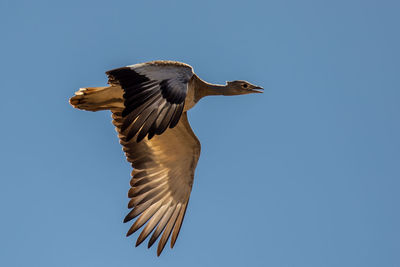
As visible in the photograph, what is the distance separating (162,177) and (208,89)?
2.49 meters

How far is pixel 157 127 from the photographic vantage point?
13812 mm

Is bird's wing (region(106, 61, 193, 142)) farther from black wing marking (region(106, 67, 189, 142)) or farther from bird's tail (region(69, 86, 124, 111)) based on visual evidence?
bird's tail (region(69, 86, 124, 111))

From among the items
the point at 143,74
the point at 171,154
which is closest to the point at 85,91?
the point at 143,74

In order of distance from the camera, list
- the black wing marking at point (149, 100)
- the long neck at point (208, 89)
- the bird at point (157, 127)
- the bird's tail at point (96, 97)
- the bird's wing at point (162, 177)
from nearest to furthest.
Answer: the black wing marking at point (149, 100)
the bird at point (157, 127)
the bird's tail at point (96, 97)
the long neck at point (208, 89)
the bird's wing at point (162, 177)

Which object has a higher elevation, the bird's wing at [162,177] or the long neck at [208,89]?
the long neck at [208,89]

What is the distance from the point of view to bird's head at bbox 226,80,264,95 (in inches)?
690

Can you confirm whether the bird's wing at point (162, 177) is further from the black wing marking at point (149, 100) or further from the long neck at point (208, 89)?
the black wing marking at point (149, 100)

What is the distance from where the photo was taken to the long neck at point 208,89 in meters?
16.6

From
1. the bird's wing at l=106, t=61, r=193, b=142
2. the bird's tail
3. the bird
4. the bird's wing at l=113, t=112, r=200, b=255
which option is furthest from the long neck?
the bird's wing at l=106, t=61, r=193, b=142

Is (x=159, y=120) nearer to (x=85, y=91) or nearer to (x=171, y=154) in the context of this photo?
(x=85, y=91)

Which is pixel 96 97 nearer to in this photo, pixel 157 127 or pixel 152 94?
pixel 152 94

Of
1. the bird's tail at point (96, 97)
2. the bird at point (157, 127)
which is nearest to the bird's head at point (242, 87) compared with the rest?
the bird at point (157, 127)

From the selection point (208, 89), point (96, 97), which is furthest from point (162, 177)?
point (96, 97)

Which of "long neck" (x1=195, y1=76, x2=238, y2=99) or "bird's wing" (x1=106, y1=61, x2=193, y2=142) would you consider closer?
"bird's wing" (x1=106, y1=61, x2=193, y2=142)
